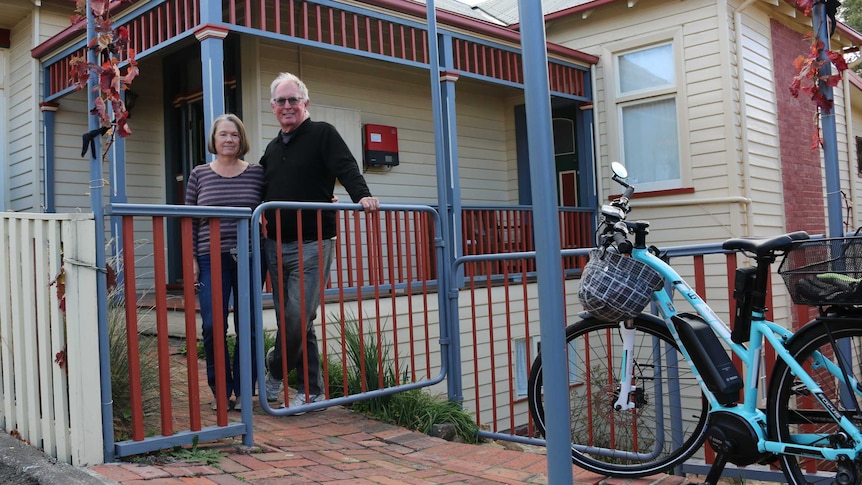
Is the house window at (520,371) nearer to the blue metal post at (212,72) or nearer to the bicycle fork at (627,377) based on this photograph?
the blue metal post at (212,72)

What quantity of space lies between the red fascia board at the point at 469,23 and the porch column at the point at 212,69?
2.00m

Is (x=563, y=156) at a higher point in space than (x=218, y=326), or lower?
higher

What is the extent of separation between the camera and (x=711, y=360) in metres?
2.82

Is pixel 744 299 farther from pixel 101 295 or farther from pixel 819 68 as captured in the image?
pixel 101 295

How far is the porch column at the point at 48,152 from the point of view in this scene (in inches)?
328

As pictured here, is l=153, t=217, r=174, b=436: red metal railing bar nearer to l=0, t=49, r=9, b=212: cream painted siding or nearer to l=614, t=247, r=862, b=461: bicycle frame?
l=614, t=247, r=862, b=461: bicycle frame

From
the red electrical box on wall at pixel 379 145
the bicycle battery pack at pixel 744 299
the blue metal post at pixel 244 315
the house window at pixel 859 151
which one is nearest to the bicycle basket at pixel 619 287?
the bicycle battery pack at pixel 744 299

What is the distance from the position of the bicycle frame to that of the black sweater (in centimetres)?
177

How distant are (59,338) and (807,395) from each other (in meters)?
2.91

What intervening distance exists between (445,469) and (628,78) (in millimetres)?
7882

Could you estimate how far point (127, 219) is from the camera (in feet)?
10.0

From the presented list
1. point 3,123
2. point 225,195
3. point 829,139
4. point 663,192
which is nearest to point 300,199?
point 225,195

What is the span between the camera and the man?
13.2ft

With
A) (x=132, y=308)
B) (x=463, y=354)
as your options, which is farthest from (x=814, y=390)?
(x=463, y=354)
